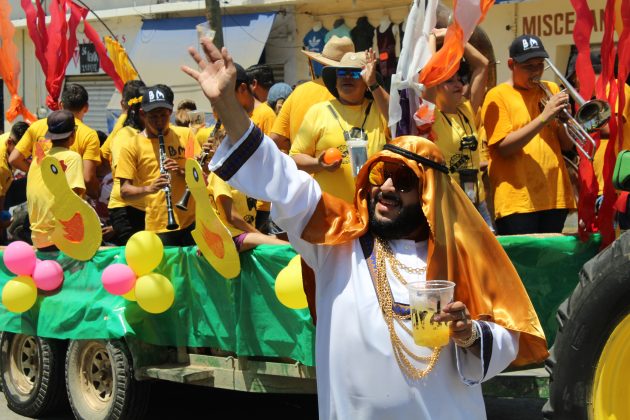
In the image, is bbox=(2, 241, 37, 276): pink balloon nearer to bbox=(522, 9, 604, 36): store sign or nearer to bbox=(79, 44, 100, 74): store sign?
bbox=(522, 9, 604, 36): store sign

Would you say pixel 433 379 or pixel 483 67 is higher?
pixel 483 67

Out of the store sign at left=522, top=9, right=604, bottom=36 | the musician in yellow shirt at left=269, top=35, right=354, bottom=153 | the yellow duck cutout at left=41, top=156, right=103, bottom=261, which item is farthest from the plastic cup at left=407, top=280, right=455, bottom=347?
the store sign at left=522, top=9, right=604, bottom=36

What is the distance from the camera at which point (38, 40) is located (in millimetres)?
8969

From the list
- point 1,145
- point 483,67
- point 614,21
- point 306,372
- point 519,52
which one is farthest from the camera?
point 1,145

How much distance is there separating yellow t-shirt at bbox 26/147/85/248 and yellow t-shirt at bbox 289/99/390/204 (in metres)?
1.87

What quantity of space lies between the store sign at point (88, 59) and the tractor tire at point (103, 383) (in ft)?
53.1

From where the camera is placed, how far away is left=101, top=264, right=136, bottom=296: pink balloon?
19.5 ft

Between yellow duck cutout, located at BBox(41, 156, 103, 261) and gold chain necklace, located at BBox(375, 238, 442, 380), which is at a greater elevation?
yellow duck cutout, located at BBox(41, 156, 103, 261)

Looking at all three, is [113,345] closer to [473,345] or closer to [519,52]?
[519,52]

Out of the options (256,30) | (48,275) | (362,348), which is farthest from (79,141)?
(256,30)

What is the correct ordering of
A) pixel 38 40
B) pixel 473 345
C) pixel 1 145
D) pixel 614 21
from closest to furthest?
pixel 473 345
pixel 614 21
pixel 38 40
pixel 1 145

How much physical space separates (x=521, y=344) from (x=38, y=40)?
258 inches

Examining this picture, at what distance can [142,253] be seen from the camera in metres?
5.98

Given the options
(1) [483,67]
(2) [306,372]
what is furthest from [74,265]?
(1) [483,67]
